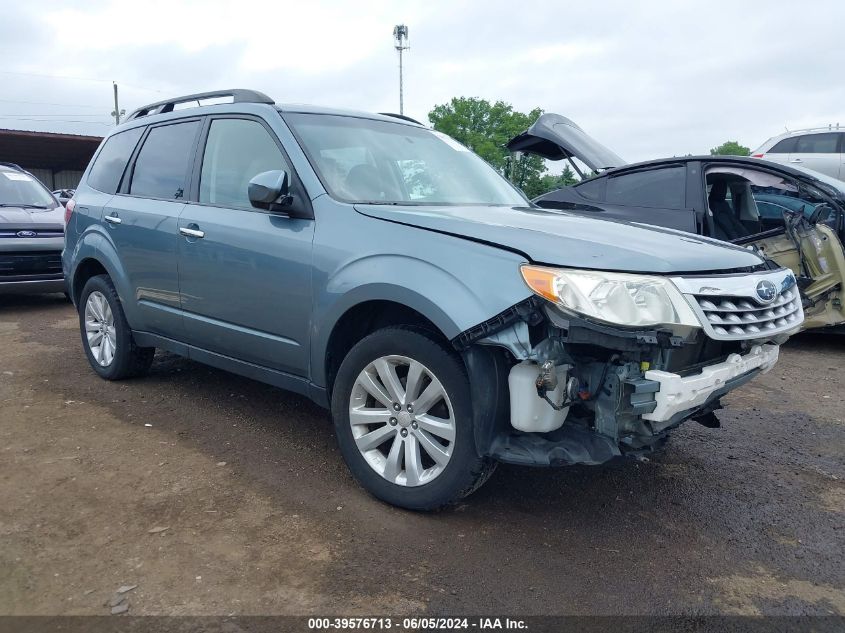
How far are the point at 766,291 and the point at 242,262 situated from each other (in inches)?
100

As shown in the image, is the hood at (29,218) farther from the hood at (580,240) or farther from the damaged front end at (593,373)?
the damaged front end at (593,373)

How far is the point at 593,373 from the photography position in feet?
8.90

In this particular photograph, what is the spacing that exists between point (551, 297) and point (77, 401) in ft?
11.6

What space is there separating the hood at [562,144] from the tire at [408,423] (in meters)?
4.23

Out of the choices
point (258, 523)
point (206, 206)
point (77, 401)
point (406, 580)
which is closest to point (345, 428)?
point (258, 523)

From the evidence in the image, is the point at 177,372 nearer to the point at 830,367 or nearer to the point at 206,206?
the point at 206,206

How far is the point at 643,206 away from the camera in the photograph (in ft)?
21.2

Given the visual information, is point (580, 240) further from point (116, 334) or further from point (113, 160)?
point (113, 160)

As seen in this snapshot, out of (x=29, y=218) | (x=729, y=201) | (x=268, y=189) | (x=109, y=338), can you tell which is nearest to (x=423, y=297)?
(x=268, y=189)

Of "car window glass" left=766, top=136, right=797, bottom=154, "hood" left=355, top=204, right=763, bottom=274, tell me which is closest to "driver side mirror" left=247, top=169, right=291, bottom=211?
"hood" left=355, top=204, right=763, bottom=274

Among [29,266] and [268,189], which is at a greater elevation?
[268,189]

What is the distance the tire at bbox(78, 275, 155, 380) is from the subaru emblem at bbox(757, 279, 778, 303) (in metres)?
3.94

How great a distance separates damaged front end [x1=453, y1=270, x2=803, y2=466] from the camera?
2.61 meters

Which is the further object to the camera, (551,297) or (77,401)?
(77,401)
